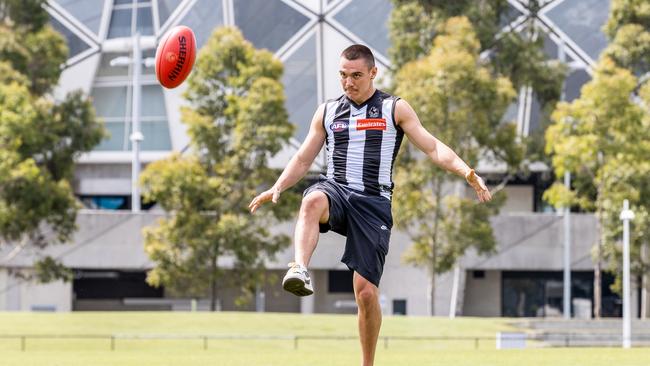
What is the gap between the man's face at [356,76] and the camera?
9.07 metres

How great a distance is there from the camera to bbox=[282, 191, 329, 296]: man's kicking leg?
8727mm

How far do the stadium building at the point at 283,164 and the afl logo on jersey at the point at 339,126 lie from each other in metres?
39.2

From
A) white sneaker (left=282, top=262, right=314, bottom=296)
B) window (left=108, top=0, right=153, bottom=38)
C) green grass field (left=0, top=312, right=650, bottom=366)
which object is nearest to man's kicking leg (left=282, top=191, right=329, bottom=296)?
white sneaker (left=282, top=262, right=314, bottom=296)

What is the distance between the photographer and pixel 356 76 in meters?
9.12

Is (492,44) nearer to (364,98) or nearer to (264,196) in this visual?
(364,98)

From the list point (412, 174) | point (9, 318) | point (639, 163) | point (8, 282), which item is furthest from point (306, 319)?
point (8, 282)

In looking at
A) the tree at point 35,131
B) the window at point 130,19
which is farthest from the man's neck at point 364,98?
the window at point 130,19

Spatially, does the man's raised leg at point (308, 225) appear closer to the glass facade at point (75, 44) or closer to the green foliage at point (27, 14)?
the green foliage at point (27, 14)

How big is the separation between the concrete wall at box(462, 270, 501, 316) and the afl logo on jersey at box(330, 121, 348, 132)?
45.5m

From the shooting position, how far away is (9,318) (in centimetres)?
3719

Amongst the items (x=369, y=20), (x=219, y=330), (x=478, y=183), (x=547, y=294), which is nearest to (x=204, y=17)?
(x=369, y=20)

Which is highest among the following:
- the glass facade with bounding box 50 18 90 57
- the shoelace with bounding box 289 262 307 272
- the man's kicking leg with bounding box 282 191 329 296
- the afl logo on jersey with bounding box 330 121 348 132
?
the glass facade with bounding box 50 18 90 57

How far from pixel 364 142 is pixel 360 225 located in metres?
0.62

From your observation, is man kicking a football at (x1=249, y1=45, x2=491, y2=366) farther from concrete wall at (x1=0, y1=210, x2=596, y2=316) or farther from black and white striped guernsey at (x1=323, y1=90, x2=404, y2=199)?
concrete wall at (x1=0, y1=210, x2=596, y2=316)
